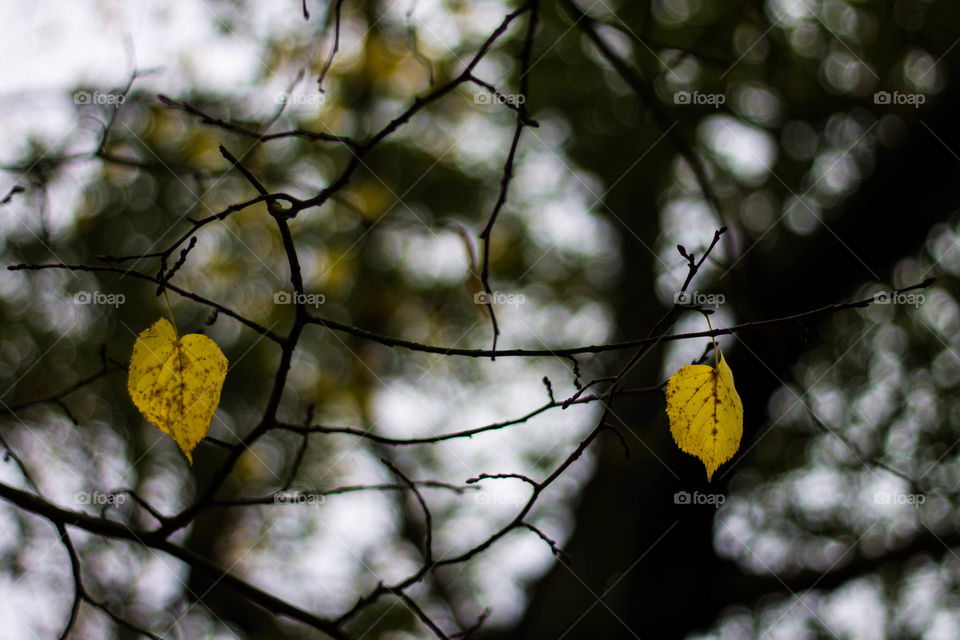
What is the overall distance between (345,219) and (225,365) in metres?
3.40

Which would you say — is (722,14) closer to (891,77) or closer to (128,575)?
(891,77)

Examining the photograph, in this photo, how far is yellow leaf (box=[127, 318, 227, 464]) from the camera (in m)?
0.93

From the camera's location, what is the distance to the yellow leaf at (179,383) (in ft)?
3.04

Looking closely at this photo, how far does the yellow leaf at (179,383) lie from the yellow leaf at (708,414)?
639mm

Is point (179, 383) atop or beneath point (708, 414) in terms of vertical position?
atop

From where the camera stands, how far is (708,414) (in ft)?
3.21

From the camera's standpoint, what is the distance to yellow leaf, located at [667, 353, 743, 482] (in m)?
0.97

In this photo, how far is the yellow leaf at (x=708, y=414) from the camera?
3.17ft

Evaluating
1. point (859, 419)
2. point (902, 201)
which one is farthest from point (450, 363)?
point (902, 201)

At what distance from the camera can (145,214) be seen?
12.7 feet

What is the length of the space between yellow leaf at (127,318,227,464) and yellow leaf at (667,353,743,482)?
64cm

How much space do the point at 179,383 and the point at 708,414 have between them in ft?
2.47

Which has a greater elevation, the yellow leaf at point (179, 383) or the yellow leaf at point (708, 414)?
the yellow leaf at point (179, 383)

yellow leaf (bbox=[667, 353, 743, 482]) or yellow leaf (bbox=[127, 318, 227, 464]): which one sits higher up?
yellow leaf (bbox=[127, 318, 227, 464])
